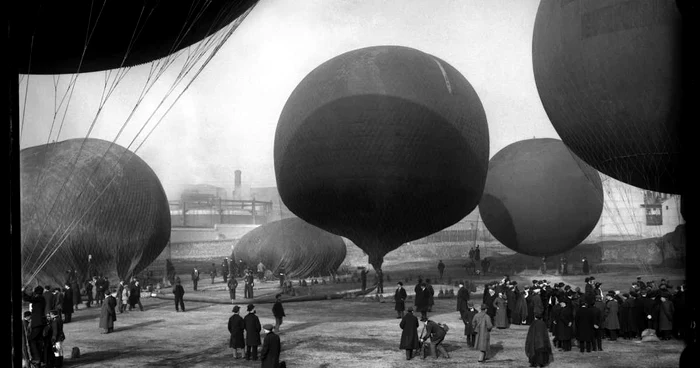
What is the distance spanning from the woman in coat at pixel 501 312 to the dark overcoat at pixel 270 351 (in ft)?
29.6

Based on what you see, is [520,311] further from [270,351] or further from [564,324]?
[270,351]

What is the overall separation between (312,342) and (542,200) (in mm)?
18294

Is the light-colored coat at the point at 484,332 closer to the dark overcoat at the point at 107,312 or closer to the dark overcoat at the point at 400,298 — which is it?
the dark overcoat at the point at 400,298

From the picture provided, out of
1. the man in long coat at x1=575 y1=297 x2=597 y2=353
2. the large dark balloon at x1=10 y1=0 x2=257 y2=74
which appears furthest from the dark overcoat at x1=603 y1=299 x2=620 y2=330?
the large dark balloon at x1=10 y1=0 x2=257 y2=74

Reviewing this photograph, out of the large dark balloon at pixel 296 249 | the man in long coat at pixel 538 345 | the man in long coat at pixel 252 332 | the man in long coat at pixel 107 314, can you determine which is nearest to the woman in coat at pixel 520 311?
the man in long coat at pixel 538 345

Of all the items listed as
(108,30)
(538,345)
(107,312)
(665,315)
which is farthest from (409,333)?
(107,312)

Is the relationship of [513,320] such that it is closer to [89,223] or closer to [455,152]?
[455,152]

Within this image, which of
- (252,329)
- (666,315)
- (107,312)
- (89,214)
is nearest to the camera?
(252,329)

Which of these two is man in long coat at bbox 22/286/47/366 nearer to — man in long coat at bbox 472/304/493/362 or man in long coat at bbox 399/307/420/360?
man in long coat at bbox 399/307/420/360

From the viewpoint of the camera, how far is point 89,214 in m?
30.0

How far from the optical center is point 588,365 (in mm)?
13742

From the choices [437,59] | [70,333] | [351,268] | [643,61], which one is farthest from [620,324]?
[351,268]

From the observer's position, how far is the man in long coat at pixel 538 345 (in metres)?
13.2

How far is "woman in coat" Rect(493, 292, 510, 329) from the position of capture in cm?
1858
